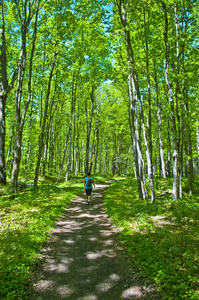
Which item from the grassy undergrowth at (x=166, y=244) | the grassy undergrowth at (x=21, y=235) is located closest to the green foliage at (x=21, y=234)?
the grassy undergrowth at (x=21, y=235)

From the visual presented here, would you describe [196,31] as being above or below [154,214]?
above

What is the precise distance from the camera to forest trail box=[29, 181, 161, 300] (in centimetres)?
382

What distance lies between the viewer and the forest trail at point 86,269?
3.82 m

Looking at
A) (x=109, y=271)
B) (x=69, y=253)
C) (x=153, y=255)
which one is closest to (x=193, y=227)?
(x=153, y=255)

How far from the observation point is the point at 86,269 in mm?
4719

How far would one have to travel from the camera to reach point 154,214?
834 cm

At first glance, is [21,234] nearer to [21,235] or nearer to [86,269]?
[21,235]

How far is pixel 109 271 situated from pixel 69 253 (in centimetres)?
150

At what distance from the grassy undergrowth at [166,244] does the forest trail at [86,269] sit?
0.36 metres

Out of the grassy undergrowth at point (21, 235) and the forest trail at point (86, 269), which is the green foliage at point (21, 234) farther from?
the forest trail at point (86, 269)

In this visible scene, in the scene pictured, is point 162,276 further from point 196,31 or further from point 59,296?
point 196,31

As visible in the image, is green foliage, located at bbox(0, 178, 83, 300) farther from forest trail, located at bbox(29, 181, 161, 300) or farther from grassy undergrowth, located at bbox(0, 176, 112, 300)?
forest trail, located at bbox(29, 181, 161, 300)

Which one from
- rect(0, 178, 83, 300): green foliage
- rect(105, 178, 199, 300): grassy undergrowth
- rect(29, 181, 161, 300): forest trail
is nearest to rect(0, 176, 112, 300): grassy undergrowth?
rect(0, 178, 83, 300): green foliage

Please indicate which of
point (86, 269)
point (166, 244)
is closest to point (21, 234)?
point (86, 269)
